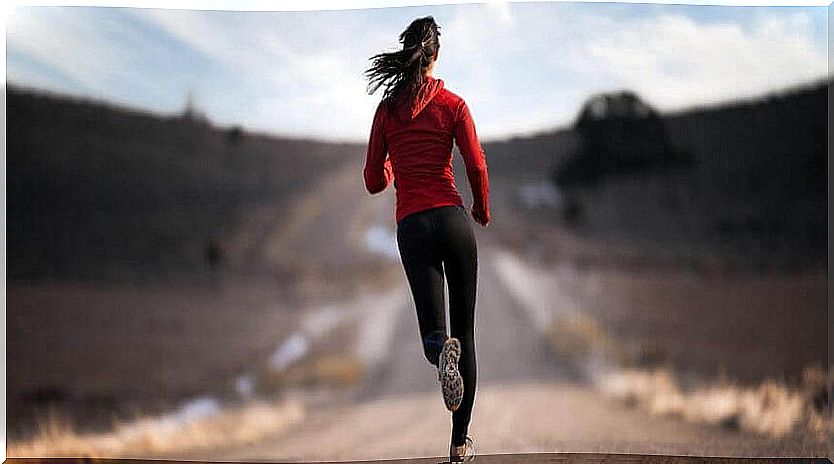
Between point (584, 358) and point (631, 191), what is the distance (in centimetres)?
79

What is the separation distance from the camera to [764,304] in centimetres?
561

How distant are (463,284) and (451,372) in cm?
36

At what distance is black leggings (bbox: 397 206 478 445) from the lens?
15.8ft

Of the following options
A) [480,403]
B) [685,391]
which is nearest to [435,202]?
[480,403]

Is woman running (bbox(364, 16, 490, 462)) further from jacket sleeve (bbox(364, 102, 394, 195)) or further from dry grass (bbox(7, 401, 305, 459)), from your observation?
dry grass (bbox(7, 401, 305, 459))

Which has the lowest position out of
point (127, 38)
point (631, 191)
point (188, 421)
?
point (188, 421)

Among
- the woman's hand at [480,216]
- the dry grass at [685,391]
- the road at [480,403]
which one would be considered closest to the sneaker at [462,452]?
the road at [480,403]

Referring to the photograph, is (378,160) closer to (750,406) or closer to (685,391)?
(685,391)

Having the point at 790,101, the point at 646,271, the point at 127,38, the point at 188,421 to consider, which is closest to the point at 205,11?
the point at 127,38

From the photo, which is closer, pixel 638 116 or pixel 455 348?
pixel 455 348

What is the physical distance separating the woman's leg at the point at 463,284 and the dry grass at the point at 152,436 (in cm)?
103

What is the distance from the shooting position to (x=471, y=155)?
491 centimetres

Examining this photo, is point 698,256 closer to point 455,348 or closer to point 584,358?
point 584,358

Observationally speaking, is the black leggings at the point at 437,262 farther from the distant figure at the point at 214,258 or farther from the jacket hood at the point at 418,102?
the distant figure at the point at 214,258
